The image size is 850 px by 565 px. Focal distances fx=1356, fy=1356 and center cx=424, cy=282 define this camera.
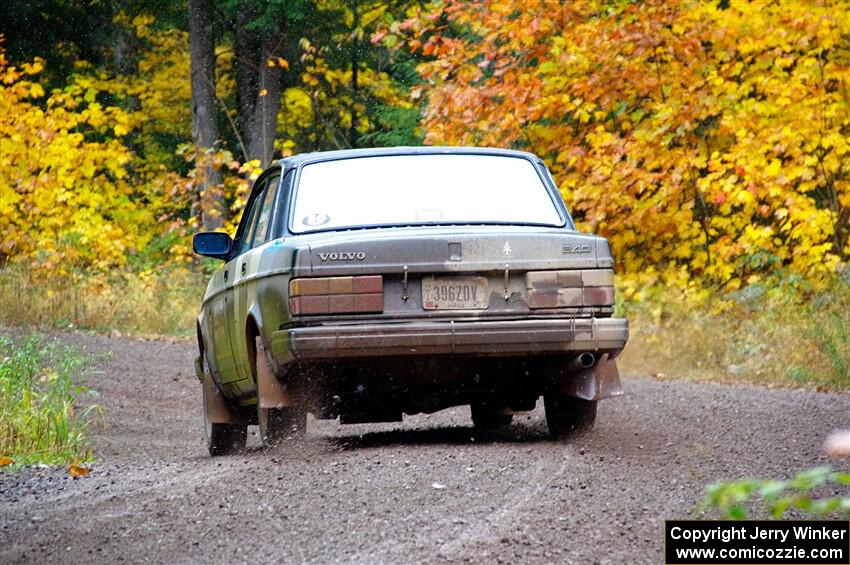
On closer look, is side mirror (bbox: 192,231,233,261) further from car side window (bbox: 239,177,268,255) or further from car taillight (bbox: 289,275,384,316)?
car taillight (bbox: 289,275,384,316)

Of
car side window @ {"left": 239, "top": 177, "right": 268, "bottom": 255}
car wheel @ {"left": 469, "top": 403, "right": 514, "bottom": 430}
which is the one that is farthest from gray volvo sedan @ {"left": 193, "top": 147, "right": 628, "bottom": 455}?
car wheel @ {"left": 469, "top": 403, "right": 514, "bottom": 430}

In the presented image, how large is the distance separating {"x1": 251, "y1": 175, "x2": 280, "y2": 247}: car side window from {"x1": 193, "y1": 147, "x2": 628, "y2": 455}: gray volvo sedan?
0.8 inches

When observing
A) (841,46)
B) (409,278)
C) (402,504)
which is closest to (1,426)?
(409,278)

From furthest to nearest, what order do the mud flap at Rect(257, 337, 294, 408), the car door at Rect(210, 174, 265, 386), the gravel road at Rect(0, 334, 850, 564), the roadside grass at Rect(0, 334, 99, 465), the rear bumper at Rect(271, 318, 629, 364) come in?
1. the roadside grass at Rect(0, 334, 99, 465)
2. the car door at Rect(210, 174, 265, 386)
3. the mud flap at Rect(257, 337, 294, 408)
4. the rear bumper at Rect(271, 318, 629, 364)
5. the gravel road at Rect(0, 334, 850, 564)

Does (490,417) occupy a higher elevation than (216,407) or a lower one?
lower

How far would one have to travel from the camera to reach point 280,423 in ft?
24.7

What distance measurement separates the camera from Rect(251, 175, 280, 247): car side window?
809 cm

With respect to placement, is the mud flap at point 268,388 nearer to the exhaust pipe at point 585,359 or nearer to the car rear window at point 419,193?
the car rear window at point 419,193

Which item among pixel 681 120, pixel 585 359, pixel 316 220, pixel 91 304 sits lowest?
pixel 91 304

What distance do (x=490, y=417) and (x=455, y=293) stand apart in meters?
2.60

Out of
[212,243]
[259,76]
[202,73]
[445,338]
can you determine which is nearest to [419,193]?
[445,338]

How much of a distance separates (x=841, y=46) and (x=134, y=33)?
22.9m

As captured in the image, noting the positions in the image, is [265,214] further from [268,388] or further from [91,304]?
[91,304]

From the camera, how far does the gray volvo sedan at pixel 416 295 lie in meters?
6.98
